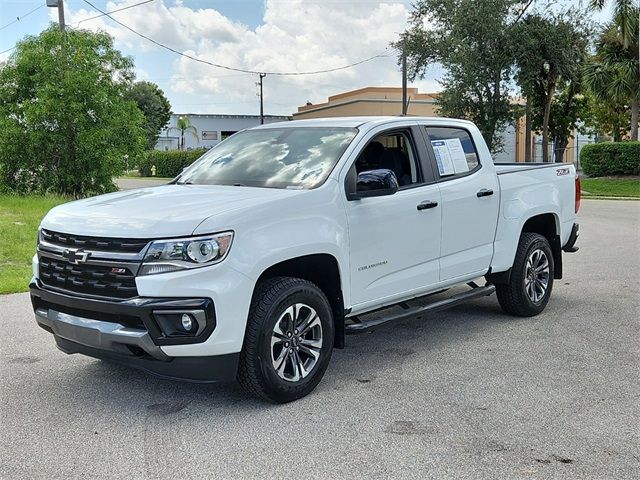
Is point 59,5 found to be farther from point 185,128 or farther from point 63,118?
point 185,128

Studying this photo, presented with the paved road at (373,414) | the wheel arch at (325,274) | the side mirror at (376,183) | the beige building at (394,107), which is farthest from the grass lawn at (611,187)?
the wheel arch at (325,274)

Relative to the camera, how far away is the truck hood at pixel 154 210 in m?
4.08

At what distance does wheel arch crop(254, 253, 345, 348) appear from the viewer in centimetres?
466

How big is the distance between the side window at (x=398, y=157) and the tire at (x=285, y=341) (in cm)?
152

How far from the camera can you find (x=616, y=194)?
25.2 m

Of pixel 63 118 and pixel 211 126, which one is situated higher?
pixel 211 126

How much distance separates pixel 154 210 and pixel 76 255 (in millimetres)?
561

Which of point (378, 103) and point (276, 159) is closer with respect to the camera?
point (276, 159)

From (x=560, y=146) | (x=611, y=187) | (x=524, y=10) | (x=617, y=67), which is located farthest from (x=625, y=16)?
(x=560, y=146)

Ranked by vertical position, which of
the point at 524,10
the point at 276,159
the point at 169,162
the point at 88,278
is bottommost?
the point at 88,278

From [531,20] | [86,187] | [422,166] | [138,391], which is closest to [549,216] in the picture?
[422,166]

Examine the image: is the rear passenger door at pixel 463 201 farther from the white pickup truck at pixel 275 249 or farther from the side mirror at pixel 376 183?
the side mirror at pixel 376 183

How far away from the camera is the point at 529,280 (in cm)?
688

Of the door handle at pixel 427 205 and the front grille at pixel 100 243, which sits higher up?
the door handle at pixel 427 205
